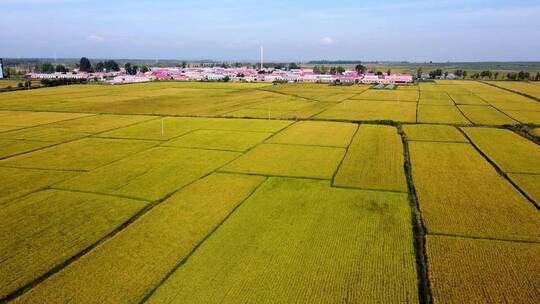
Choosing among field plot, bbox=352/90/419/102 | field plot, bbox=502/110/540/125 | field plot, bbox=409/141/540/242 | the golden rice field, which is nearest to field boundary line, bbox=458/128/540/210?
the golden rice field

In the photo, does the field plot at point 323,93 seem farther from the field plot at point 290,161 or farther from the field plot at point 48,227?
the field plot at point 48,227

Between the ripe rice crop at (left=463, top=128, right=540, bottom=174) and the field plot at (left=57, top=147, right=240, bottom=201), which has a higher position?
the ripe rice crop at (left=463, top=128, right=540, bottom=174)

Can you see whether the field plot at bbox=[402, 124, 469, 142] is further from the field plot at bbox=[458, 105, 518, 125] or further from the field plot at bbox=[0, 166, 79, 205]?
the field plot at bbox=[0, 166, 79, 205]

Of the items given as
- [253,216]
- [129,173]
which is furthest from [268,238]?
[129,173]

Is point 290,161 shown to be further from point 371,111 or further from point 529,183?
point 371,111

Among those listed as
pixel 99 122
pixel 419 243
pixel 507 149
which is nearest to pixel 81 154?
pixel 99 122

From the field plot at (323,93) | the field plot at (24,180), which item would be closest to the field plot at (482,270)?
the field plot at (24,180)

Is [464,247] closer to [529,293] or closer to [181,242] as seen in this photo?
[529,293]
